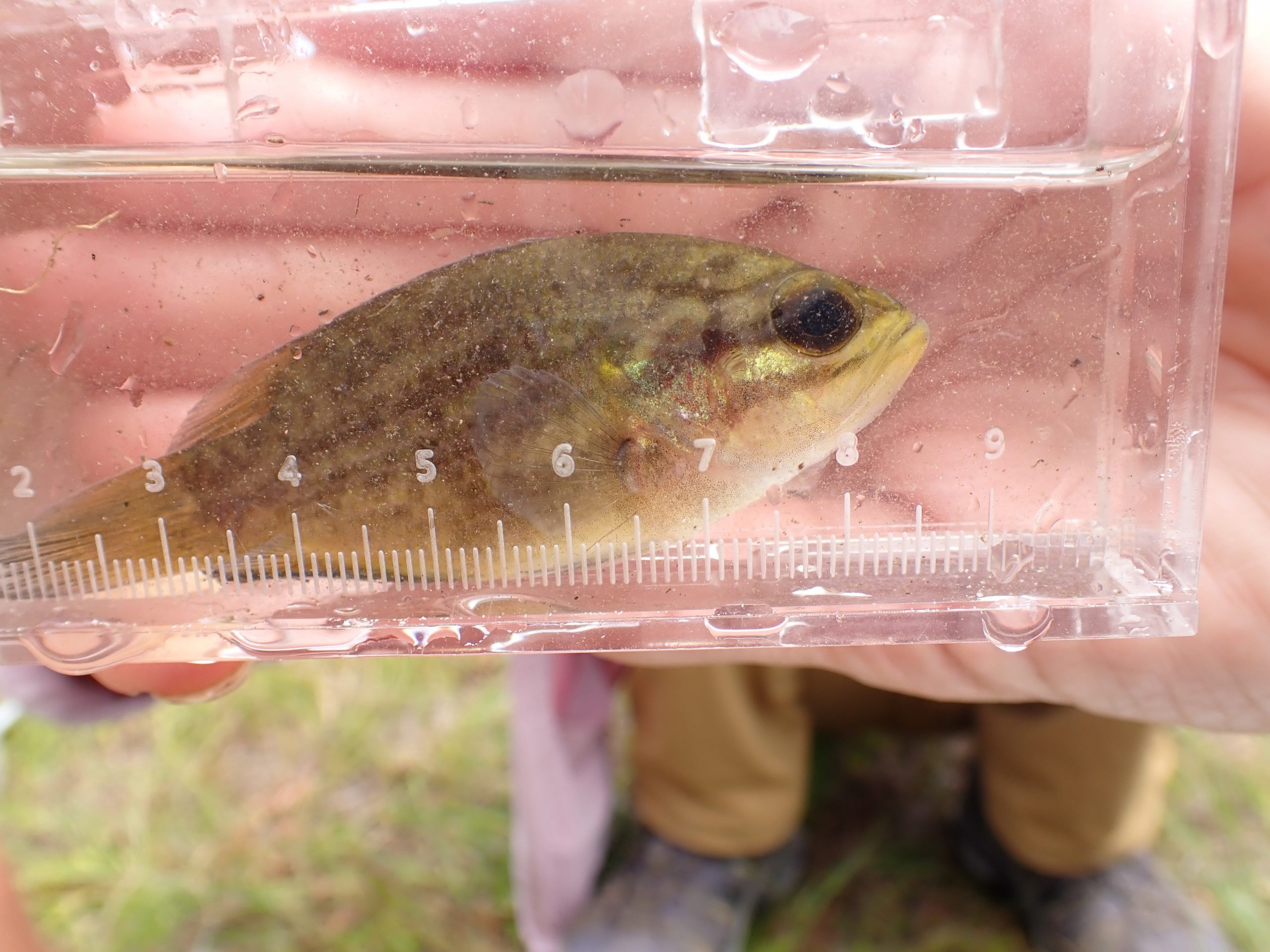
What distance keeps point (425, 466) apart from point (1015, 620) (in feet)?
2.19

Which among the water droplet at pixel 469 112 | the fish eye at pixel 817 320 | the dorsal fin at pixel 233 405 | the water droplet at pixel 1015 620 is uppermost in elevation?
the water droplet at pixel 469 112

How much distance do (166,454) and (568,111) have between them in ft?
1.88

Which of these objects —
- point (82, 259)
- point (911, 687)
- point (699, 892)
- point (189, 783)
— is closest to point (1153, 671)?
point (911, 687)

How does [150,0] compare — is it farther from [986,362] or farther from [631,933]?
[631,933]

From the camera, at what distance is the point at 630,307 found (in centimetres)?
93

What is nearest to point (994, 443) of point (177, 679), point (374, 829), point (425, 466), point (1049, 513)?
point (1049, 513)

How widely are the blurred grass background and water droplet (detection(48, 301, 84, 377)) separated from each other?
4.45ft

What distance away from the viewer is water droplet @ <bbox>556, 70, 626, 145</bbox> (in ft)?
3.10

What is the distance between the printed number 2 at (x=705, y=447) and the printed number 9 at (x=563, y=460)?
0.43 ft

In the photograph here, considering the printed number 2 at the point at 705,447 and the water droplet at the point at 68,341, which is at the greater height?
the water droplet at the point at 68,341

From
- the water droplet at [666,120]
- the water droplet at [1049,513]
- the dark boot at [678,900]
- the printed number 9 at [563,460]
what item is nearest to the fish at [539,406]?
the printed number 9 at [563,460]

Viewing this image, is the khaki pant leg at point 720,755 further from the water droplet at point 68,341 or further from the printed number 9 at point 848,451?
the water droplet at point 68,341

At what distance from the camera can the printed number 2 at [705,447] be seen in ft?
3.07

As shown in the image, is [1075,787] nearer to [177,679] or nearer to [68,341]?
[177,679]
